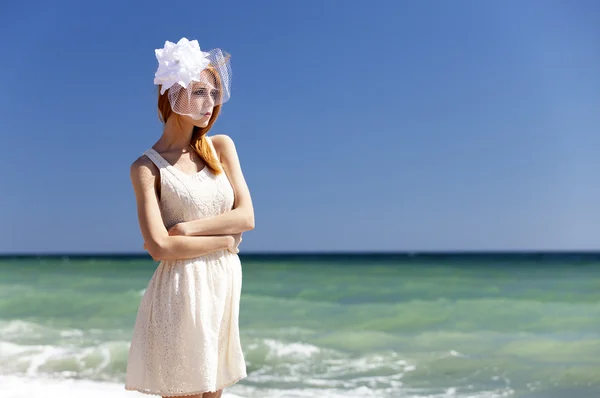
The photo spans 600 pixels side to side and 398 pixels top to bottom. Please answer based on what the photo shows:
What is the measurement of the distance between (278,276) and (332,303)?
7.40m

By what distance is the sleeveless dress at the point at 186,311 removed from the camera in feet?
7.72

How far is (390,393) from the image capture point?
6.40 metres

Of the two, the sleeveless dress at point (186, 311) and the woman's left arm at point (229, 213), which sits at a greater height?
the woman's left arm at point (229, 213)

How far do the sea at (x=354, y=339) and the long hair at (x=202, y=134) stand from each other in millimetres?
3013

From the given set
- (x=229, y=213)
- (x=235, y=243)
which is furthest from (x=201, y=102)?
(x=235, y=243)

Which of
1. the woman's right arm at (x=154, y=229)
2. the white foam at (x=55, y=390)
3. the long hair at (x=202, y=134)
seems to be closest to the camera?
the woman's right arm at (x=154, y=229)

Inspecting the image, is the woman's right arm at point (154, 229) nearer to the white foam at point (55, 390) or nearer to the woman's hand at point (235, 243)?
the woman's hand at point (235, 243)

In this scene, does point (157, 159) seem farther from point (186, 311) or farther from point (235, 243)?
Answer: point (186, 311)

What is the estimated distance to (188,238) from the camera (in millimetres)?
2350

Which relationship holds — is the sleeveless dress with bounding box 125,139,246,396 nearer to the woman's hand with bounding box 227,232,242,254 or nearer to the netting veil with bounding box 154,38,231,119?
the woman's hand with bounding box 227,232,242,254

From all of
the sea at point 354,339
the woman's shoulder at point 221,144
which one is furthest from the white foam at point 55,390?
the woman's shoulder at point 221,144

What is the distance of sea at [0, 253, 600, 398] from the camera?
6672 mm

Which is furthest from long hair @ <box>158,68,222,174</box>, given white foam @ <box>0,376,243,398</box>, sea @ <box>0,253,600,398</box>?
sea @ <box>0,253,600,398</box>

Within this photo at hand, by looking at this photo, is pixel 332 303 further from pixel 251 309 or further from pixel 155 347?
pixel 155 347
